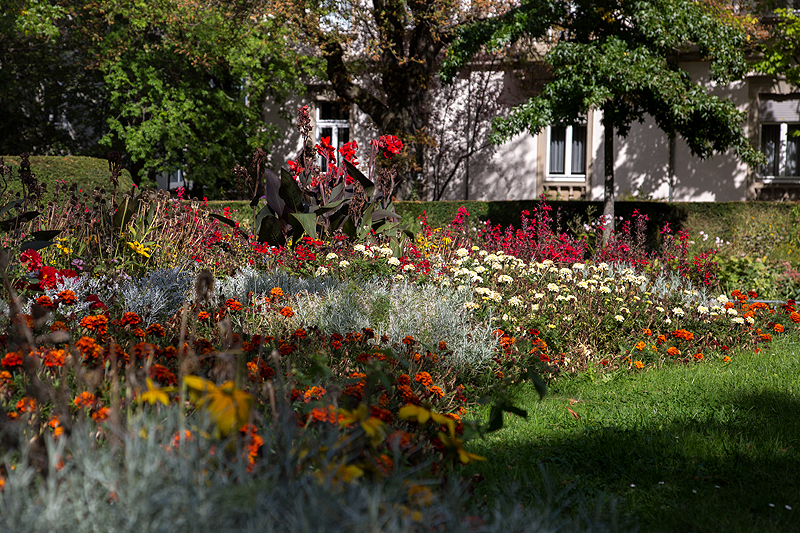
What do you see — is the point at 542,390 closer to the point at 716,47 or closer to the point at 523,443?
the point at 523,443

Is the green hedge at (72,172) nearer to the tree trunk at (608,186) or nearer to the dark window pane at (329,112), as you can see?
the tree trunk at (608,186)

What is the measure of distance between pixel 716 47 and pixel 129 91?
1145 cm

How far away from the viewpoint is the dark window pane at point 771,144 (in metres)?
14.4

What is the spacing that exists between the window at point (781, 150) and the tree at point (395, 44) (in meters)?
6.83

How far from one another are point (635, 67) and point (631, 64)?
0.30 ft

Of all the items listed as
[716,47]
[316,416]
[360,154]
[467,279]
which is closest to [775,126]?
[716,47]

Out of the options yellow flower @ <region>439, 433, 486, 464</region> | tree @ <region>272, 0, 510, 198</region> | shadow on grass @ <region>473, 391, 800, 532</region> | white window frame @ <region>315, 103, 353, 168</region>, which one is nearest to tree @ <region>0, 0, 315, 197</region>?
tree @ <region>272, 0, 510, 198</region>

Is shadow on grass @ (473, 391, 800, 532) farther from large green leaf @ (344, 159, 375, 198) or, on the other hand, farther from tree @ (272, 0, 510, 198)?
tree @ (272, 0, 510, 198)

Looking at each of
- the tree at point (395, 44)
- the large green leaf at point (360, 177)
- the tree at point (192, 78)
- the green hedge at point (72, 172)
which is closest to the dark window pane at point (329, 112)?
the tree at point (192, 78)

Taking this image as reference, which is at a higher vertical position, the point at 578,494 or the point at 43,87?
the point at 43,87

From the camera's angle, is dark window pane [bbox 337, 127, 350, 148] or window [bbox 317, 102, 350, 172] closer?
window [bbox 317, 102, 350, 172]

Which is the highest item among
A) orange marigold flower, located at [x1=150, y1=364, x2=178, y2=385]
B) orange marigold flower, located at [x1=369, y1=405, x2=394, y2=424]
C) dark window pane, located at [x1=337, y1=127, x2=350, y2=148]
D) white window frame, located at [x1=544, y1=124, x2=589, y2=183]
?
dark window pane, located at [x1=337, y1=127, x2=350, y2=148]

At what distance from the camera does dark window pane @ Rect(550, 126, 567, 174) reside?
50.4 feet

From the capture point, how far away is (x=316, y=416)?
1.83m
